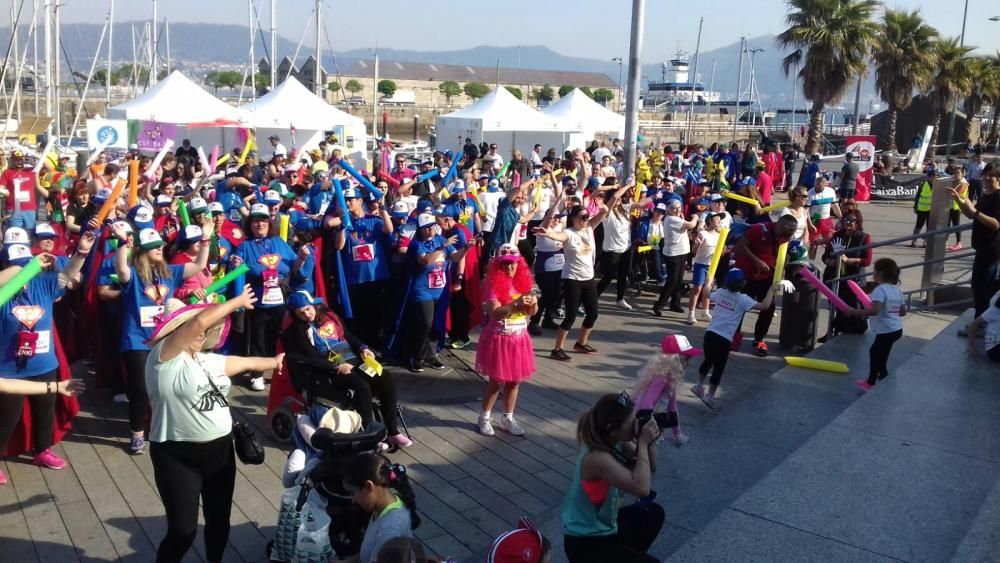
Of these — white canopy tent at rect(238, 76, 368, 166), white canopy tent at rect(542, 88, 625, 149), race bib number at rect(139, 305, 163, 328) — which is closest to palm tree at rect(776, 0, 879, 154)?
white canopy tent at rect(542, 88, 625, 149)

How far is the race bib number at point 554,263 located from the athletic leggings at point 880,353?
3.21 meters

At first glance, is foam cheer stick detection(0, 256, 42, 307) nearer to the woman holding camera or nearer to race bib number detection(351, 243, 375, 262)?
the woman holding camera

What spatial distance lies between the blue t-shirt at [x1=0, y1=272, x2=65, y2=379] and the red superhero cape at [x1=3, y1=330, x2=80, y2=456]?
0.17 metres

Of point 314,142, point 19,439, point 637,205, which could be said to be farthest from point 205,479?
point 314,142

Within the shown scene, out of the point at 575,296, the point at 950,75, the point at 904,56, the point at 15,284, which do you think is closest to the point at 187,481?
the point at 15,284

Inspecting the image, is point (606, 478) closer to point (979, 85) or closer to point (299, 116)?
point (299, 116)

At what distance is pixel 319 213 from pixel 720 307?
4.77 m

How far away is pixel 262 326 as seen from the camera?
24.5 feet

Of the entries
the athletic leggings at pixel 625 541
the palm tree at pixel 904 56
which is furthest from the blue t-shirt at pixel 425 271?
the palm tree at pixel 904 56

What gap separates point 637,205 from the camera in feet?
37.6

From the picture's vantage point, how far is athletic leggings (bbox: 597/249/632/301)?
411 inches

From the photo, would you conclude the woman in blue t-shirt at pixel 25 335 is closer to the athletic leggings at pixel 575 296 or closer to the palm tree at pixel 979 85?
the athletic leggings at pixel 575 296

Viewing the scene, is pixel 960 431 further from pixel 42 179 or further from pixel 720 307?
pixel 42 179

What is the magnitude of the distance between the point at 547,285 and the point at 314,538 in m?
5.64
